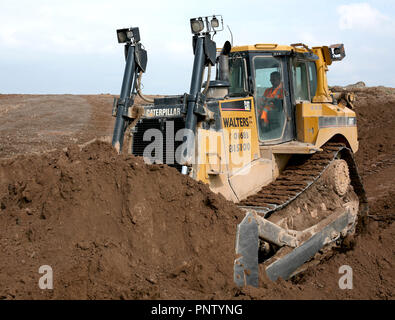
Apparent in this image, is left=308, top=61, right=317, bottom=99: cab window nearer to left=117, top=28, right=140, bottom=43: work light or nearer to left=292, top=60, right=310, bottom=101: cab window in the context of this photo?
left=292, top=60, right=310, bottom=101: cab window

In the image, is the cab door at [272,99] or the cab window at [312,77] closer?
the cab door at [272,99]

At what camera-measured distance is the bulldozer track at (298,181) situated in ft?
19.6

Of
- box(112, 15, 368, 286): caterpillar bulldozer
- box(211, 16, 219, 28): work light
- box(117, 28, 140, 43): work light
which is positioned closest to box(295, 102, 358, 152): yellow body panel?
box(112, 15, 368, 286): caterpillar bulldozer

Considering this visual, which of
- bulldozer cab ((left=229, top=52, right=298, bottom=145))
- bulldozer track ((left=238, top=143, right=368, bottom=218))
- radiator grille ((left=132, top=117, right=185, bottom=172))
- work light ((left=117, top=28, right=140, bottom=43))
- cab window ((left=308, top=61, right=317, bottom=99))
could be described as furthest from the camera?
cab window ((left=308, top=61, right=317, bottom=99))

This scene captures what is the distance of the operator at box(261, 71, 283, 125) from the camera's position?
6770mm

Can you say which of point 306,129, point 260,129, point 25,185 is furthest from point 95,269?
point 306,129

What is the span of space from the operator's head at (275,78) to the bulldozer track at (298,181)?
1.14 meters

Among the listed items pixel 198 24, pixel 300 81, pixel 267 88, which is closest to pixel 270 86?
pixel 267 88

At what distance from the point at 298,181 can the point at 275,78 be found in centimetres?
151

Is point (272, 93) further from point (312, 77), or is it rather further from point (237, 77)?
point (312, 77)

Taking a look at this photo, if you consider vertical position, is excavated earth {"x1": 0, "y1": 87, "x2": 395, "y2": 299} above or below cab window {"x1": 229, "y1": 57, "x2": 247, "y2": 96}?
below

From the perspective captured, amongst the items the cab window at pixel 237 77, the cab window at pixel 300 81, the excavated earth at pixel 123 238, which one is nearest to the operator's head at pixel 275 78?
the cab window at pixel 300 81

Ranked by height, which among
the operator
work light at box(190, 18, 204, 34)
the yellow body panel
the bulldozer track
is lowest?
the bulldozer track

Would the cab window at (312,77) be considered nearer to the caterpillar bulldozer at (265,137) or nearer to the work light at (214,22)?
the caterpillar bulldozer at (265,137)
